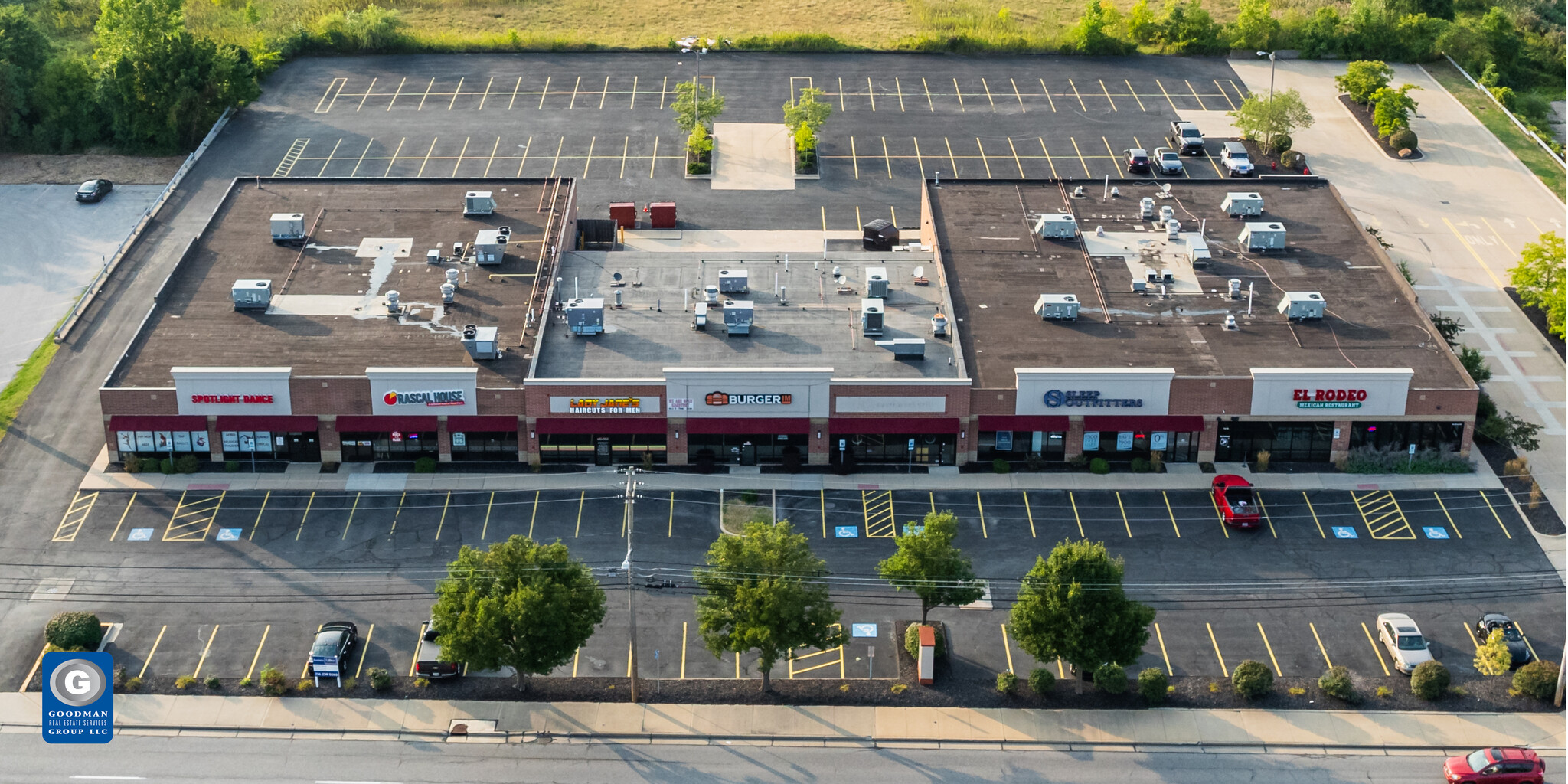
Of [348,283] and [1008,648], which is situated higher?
[348,283]

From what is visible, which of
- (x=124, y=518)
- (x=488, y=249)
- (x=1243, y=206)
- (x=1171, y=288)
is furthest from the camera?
(x=1243, y=206)

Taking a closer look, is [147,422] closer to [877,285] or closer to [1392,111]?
[877,285]

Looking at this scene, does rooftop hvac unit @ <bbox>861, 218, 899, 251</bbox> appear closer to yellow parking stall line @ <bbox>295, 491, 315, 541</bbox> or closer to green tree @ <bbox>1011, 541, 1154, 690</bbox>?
yellow parking stall line @ <bbox>295, 491, 315, 541</bbox>

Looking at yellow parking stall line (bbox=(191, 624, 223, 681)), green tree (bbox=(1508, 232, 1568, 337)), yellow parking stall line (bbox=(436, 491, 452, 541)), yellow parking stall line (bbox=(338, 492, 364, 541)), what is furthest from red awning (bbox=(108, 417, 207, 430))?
green tree (bbox=(1508, 232, 1568, 337))

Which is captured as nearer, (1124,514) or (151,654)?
(151,654)

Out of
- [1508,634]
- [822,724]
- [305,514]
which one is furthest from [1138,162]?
[305,514]

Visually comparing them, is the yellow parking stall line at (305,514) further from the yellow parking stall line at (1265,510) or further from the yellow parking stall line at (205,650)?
the yellow parking stall line at (1265,510)

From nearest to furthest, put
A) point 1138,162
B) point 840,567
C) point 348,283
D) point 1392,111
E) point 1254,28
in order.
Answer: point 840,567 < point 348,283 < point 1138,162 < point 1392,111 < point 1254,28
